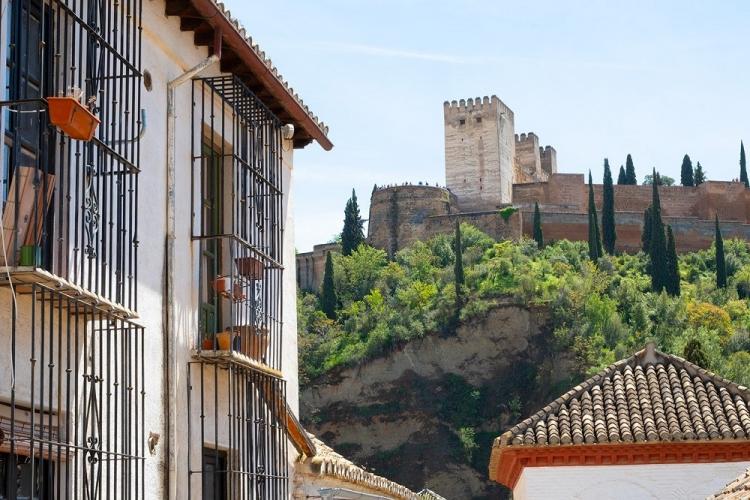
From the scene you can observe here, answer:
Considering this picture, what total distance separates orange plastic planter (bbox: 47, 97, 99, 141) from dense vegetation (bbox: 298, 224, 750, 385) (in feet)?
202

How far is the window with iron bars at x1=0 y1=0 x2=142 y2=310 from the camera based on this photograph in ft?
25.9

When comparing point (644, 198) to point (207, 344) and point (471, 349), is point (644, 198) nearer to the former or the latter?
point (471, 349)

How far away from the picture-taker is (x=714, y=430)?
1705 cm

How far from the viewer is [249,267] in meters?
11.8

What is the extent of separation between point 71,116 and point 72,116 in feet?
0.04

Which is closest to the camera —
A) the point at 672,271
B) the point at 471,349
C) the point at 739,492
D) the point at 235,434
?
the point at 739,492

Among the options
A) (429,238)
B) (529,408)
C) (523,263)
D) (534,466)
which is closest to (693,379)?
(534,466)

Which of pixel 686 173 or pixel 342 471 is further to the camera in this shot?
pixel 686 173

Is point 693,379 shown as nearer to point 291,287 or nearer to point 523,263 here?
point 291,287

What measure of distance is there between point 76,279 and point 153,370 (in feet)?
5.80

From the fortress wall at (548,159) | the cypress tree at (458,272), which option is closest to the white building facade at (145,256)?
the cypress tree at (458,272)

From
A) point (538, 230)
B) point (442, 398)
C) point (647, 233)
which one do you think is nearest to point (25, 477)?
→ point (442, 398)

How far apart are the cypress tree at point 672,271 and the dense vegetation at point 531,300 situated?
863 millimetres

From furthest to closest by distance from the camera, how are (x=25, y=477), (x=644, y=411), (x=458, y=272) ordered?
(x=458, y=272), (x=644, y=411), (x=25, y=477)
